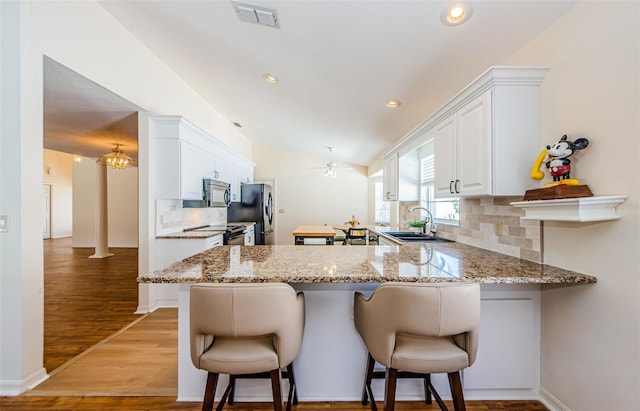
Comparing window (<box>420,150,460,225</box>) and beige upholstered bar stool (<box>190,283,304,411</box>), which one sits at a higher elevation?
window (<box>420,150,460,225</box>)

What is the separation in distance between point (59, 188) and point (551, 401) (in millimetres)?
12652

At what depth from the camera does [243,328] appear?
1.14 meters

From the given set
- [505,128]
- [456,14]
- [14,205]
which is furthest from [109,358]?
[456,14]

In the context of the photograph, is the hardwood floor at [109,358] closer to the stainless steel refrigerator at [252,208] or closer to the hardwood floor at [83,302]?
the hardwood floor at [83,302]

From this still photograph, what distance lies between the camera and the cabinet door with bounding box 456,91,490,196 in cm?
170

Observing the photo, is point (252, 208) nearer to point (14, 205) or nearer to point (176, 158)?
point (176, 158)

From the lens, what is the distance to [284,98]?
3695mm

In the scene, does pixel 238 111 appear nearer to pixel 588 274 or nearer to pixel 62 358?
pixel 62 358

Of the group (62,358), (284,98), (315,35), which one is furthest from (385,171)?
(62,358)

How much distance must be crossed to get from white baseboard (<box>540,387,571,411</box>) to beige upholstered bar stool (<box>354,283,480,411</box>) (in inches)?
31.2

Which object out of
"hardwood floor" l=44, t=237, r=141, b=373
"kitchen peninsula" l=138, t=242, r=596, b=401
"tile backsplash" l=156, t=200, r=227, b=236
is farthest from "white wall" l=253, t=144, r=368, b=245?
"kitchen peninsula" l=138, t=242, r=596, b=401

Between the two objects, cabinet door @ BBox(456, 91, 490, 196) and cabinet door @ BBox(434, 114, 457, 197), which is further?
cabinet door @ BBox(434, 114, 457, 197)

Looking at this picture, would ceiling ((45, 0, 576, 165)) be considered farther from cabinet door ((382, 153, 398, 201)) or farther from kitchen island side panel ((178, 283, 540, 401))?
kitchen island side panel ((178, 283, 540, 401))

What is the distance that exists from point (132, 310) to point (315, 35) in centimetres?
350
